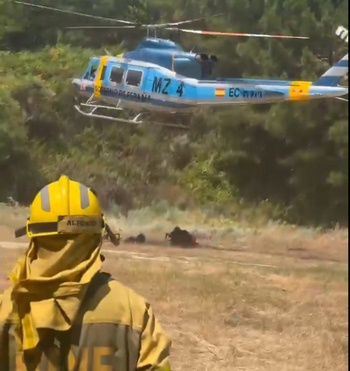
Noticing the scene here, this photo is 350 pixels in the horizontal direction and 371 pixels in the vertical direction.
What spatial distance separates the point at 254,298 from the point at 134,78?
114 cm

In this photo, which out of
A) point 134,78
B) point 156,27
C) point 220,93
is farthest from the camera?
point 134,78

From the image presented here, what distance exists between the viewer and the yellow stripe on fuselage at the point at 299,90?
123 inches

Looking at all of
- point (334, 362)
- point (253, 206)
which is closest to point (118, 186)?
point (253, 206)

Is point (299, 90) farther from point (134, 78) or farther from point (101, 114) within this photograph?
point (101, 114)

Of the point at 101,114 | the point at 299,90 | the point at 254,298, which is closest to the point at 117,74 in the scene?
the point at 101,114

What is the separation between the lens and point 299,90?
10.3 feet

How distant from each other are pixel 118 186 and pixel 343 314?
3.75ft

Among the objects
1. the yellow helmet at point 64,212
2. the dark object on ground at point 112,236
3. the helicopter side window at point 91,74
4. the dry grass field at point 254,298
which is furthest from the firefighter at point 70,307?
the helicopter side window at point 91,74

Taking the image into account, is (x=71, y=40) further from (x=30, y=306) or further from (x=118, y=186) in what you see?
(x=30, y=306)

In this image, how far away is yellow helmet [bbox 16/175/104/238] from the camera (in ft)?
6.03

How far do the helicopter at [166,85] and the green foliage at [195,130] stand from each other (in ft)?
0.12

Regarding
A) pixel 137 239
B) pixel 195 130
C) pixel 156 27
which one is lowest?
pixel 137 239

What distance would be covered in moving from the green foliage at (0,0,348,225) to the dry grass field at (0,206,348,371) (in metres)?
0.15

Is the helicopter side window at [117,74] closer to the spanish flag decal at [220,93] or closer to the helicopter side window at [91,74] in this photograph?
the helicopter side window at [91,74]
